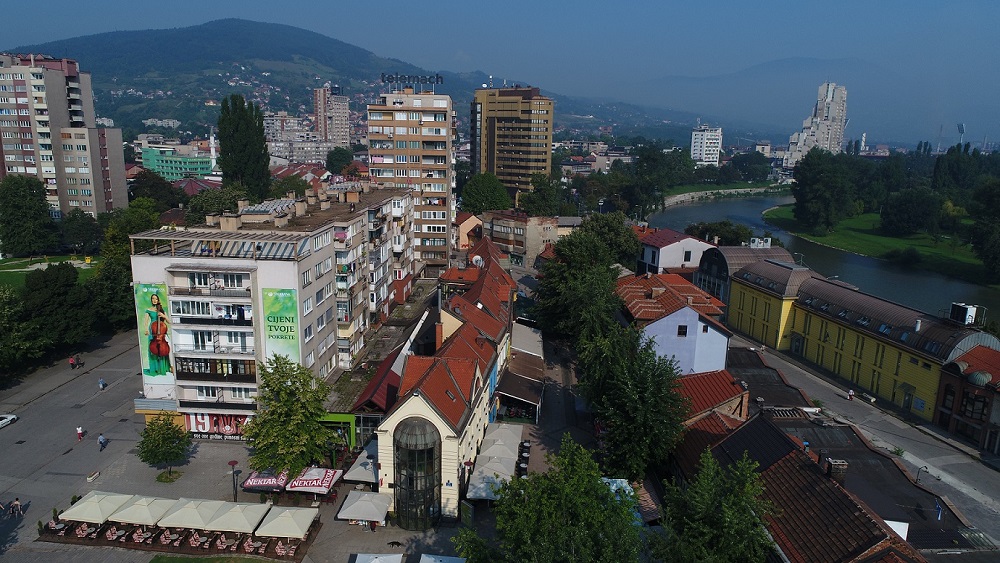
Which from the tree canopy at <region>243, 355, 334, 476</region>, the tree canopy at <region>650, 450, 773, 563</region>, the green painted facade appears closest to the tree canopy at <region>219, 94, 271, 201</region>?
the tree canopy at <region>243, 355, 334, 476</region>

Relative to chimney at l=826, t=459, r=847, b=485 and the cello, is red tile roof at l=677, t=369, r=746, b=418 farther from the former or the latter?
the cello

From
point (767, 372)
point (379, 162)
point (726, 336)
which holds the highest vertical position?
point (379, 162)

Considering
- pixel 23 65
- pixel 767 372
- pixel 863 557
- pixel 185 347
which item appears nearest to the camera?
pixel 863 557

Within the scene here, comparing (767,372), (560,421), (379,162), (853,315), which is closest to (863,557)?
(560,421)

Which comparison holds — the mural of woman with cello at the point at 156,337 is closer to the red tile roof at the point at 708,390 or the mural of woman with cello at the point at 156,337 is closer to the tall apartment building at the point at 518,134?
the red tile roof at the point at 708,390


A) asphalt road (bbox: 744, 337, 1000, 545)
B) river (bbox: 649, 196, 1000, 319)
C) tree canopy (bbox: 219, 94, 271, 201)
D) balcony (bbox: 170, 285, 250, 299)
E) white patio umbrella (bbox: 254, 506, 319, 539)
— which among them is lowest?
river (bbox: 649, 196, 1000, 319)

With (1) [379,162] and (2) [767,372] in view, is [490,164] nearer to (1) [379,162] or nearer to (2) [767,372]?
(1) [379,162]
